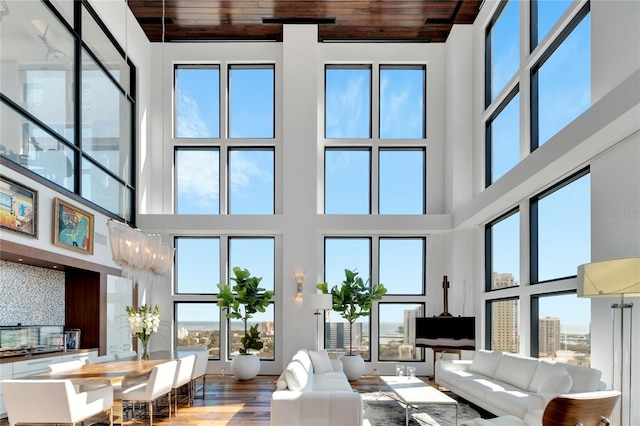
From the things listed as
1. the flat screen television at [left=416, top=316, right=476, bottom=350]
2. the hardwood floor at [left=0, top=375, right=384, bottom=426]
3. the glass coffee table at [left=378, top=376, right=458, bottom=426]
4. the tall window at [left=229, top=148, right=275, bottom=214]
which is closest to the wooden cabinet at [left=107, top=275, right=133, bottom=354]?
the hardwood floor at [left=0, top=375, right=384, bottom=426]

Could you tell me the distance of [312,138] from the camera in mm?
10789

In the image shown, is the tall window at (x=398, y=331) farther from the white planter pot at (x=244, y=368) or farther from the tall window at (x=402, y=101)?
the tall window at (x=402, y=101)

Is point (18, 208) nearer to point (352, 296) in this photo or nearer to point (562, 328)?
point (352, 296)

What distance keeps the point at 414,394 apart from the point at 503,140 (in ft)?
15.5

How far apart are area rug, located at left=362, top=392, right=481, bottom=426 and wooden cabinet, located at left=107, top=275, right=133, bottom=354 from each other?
4180 mm

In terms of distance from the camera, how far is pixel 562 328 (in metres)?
6.80

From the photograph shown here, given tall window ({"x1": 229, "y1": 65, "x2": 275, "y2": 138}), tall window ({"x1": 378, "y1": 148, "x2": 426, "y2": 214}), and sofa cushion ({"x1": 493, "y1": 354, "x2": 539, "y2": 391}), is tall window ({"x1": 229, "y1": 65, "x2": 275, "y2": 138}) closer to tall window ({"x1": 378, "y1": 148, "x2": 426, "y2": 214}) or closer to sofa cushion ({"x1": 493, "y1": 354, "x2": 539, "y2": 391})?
tall window ({"x1": 378, "y1": 148, "x2": 426, "y2": 214})

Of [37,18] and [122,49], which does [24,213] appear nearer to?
[37,18]

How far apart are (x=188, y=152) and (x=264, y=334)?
162 inches

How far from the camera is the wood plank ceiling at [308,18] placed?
32.6ft

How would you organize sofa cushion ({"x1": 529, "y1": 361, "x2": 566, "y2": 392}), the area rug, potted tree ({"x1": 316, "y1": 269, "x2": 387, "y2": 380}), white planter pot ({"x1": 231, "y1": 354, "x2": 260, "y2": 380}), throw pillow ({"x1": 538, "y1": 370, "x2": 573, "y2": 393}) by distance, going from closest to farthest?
throw pillow ({"x1": 538, "y1": 370, "x2": 573, "y2": 393}) < sofa cushion ({"x1": 529, "y1": 361, "x2": 566, "y2": 392}) < the area rug < white planter pot ({"x1": 231, "y1": 354, "x2": 260, "y2": 380}) < potted tree ({"x1": 316, "y1": 269, "x2": 387, "y2": 380})

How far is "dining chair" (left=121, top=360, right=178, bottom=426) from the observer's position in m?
5.83

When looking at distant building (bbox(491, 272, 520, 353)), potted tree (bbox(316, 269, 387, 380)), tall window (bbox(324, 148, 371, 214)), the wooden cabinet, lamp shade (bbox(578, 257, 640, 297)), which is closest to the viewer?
lamp shade (bbox(578, 257, 640, 297))

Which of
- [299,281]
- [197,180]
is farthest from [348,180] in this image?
[197,180]
